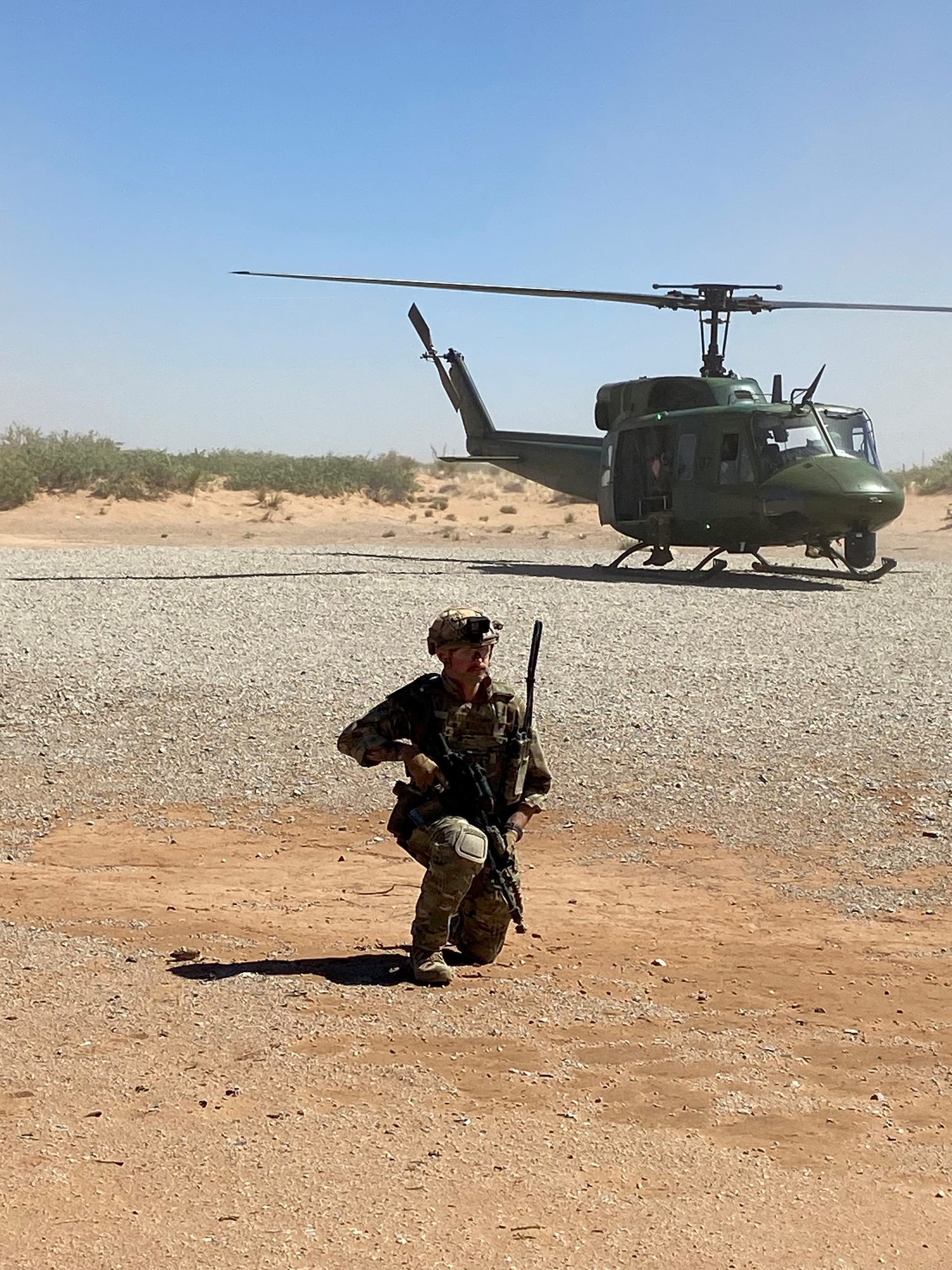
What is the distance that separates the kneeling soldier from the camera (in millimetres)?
4902

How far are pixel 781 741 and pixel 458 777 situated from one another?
396 centimetres

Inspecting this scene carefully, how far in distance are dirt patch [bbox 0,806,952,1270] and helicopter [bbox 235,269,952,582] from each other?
10.1 metres

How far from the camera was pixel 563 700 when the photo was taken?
943 centimetres

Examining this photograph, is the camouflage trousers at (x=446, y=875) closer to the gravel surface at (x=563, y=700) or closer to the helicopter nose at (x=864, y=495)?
the gravel surface at (x=563, y=700)

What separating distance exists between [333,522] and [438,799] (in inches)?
1248

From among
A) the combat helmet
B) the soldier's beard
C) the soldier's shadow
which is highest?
the combat helmet

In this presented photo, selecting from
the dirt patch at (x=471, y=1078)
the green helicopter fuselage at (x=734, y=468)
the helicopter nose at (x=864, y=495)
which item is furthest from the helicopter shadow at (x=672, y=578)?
the dirt patch at (x=471, y=1078)

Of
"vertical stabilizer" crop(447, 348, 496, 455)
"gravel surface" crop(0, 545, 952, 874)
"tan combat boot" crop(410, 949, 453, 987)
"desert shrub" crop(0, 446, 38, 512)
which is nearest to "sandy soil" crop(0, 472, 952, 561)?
"desert shrub" crop(0, 446, 38, 512)

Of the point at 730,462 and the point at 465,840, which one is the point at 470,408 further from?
the point at 465,840

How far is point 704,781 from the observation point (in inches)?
309

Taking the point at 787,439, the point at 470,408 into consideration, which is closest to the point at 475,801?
the point at 787,439

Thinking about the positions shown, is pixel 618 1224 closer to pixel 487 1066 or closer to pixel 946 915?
pixel 487 1066

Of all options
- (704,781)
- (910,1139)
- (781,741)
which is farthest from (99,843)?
(910,1139)

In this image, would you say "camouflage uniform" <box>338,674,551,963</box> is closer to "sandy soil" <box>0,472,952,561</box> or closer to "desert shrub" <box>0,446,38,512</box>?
"sandy soil" <box>0,472,952,561</box>
